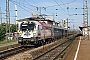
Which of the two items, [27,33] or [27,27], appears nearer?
[27,33]

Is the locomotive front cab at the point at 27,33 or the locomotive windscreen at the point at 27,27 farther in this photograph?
the locomotive windscreen at the point at 27,27

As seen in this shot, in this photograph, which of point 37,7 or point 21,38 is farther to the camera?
point 37,7

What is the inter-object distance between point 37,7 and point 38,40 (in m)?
14.0

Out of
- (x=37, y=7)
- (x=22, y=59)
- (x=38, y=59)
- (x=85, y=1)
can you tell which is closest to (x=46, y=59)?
(x=38, y=59)

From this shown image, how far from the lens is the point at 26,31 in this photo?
24.9 meters

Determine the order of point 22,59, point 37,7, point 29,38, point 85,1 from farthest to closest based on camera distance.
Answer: point 85,1
point 37,7
point 29,38
point 22,59

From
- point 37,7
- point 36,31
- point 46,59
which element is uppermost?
point 37,7

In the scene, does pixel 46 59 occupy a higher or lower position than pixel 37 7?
lower

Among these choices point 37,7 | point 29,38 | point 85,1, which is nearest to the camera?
point 29,38

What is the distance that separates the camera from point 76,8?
4075cm

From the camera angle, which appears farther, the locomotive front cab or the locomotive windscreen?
the locomotive windscreen

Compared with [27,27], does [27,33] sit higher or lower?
lower

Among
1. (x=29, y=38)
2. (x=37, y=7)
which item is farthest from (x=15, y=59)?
(x=37, y=7)

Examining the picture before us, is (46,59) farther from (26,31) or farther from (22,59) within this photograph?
(26,31)
